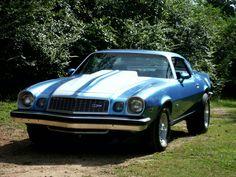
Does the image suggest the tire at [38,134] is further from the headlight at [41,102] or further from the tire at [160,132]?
the tire at [160,132]

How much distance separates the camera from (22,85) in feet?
47.8

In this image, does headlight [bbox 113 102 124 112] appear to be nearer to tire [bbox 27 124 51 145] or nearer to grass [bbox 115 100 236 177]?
grass [bbox 115 100 236 177]

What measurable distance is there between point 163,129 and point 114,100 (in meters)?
1.14

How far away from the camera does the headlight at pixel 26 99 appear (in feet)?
25.1

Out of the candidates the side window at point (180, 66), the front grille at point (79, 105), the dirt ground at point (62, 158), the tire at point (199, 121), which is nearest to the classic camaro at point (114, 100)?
the front grille at point (79, 105)

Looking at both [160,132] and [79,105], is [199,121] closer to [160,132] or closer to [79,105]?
[160,132]

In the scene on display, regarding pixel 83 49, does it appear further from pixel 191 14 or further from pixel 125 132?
pixel 125 132

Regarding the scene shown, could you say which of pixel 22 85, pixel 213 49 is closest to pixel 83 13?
pixel 22 85

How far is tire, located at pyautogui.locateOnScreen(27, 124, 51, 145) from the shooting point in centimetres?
788

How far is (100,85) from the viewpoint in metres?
7.70

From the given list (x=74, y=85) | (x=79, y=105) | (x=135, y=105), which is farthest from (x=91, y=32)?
(x=135, y=105)

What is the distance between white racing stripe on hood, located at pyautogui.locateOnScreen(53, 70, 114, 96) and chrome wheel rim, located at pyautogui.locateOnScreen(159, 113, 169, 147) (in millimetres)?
1206

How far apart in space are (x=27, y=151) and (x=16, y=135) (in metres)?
1.41

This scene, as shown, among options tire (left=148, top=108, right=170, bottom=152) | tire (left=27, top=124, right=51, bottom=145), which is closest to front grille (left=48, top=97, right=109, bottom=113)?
tire (left=27, top=124, right=51, bottom=145)
